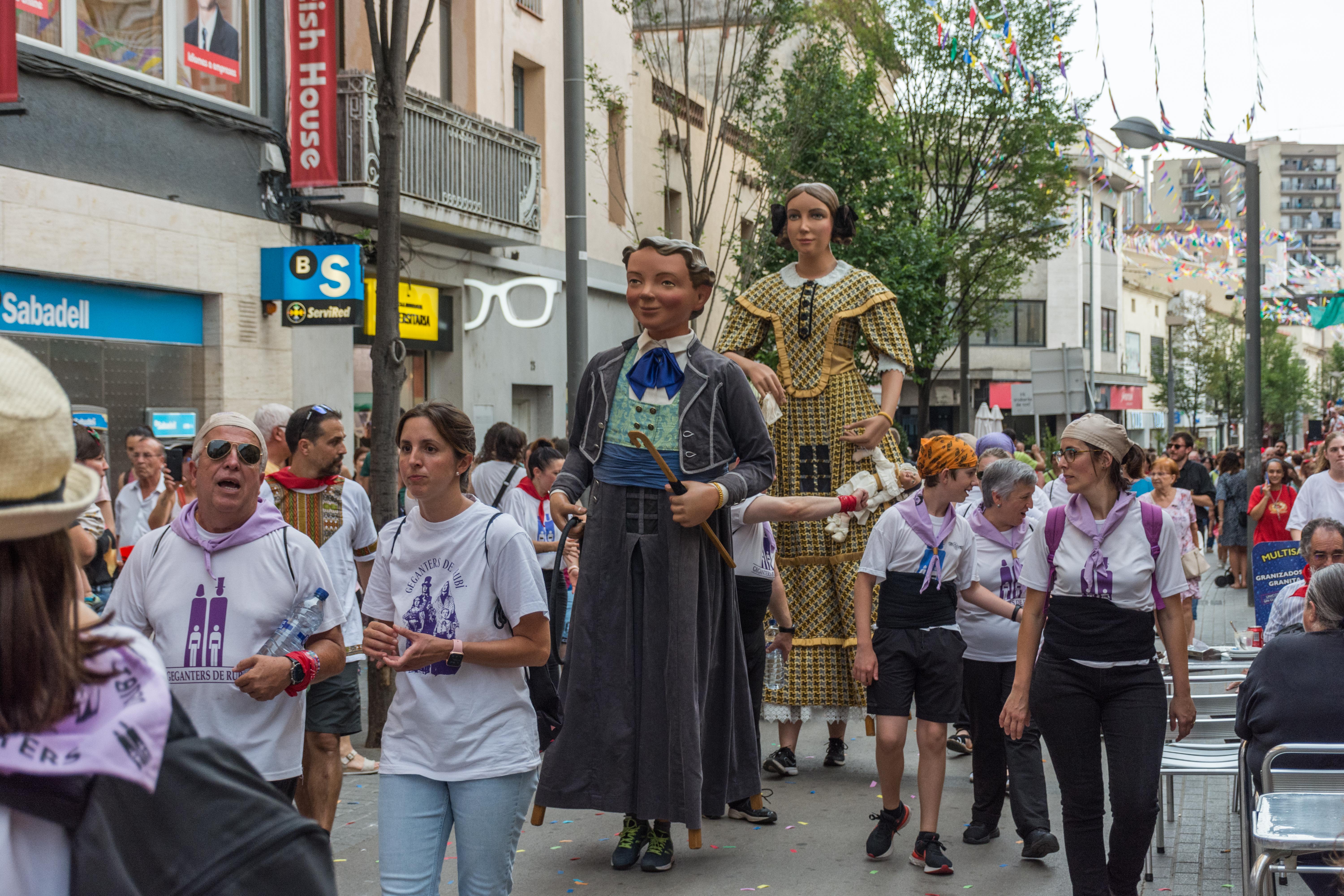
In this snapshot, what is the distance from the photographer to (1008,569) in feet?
22.0

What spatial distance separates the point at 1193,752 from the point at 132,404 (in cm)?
1003

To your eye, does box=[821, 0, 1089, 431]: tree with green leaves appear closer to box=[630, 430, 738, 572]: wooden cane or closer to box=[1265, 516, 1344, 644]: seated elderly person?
box=[1265, 516, 1344, 644]: seated elderly person

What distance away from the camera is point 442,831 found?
389 centimetres

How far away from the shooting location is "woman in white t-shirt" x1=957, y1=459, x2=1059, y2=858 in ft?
19.6

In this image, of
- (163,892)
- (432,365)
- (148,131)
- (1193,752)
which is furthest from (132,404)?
(163,892)

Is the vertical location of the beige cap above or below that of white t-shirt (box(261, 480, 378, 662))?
above

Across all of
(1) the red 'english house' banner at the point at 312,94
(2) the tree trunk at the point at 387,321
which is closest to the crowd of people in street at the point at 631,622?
(2) the tree trunk at the point at 387,321

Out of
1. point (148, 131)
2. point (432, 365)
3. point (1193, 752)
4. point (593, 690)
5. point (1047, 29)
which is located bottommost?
point (1193, 752)

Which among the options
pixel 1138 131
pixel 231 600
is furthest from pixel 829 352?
pixel 1138 131

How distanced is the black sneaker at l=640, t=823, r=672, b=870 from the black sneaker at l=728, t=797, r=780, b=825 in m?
0.72

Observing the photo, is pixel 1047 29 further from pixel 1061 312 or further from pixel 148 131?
pixel 1061 312

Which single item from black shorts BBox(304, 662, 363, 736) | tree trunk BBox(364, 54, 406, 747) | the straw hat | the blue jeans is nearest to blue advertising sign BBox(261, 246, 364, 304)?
tree trunk BBox(364, 54, 406, 747)

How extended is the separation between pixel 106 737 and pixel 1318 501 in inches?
407

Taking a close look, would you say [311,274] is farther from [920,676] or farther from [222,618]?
[222,618]
